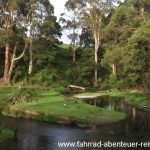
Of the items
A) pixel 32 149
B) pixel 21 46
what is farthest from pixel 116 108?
pixel 21 46

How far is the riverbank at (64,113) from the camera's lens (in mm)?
39875

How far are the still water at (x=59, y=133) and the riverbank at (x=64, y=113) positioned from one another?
1.47 m

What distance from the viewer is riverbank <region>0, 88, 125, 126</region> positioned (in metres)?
39.9

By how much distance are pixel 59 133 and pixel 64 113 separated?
6702mm

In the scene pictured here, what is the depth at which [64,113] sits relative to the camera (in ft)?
136

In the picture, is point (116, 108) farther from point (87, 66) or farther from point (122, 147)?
point (87, 66)

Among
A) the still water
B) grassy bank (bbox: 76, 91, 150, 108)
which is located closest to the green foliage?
grassy bank (bbox: 76, 91, 150, 108)

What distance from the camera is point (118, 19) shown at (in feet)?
236

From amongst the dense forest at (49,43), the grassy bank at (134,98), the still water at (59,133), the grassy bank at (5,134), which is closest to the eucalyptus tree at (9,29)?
the dense forest at (49,43)

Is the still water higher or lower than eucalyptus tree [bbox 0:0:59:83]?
lower

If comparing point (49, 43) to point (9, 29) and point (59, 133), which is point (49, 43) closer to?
point (9, 29)

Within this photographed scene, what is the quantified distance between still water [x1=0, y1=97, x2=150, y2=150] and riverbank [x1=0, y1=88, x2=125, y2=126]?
1472mm

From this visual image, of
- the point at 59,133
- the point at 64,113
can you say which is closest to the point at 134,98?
the point at 64,113

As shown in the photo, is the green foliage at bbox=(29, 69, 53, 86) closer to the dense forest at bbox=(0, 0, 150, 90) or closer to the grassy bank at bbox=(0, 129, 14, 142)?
the dense forest at bbox=(0, 0, 150, 90)
